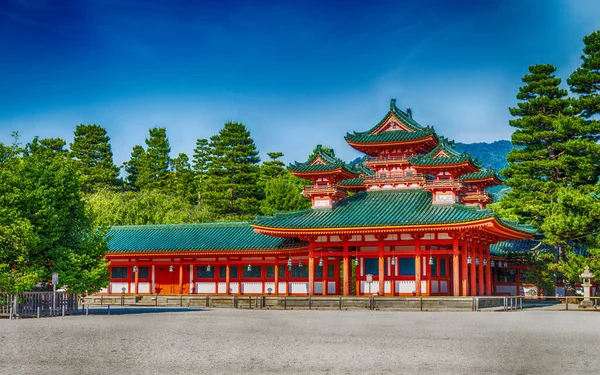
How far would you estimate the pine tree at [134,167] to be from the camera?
345 ft

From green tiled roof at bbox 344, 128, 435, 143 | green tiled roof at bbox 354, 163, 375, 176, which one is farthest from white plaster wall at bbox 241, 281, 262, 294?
green tiled roof at bbox 344, 128, 435, 143

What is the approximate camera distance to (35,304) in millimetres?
32750

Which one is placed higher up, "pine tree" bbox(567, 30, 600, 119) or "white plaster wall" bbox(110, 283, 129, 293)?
"pine tree" bbox(567, 30, 600, 119)

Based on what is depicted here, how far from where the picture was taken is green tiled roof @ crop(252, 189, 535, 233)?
41.9 metres

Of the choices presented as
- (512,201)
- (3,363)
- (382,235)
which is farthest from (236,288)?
(3,363)

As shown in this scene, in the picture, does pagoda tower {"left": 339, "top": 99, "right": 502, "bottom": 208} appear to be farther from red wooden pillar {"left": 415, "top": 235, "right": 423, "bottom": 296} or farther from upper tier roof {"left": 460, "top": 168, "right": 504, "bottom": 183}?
red wooden pillar {"left": 415, "top": 235, "right": 423, "bottom": 296}

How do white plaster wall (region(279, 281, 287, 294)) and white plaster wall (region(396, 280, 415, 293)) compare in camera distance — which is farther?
white plaster wall (region(279, 281, 287, 294))

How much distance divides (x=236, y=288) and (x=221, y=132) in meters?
46.7

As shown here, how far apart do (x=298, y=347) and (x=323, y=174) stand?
98.7 feet

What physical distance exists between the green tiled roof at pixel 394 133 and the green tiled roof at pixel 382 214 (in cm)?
353

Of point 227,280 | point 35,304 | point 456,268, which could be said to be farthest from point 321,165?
point 35,304

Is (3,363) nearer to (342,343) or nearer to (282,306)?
(342,343)

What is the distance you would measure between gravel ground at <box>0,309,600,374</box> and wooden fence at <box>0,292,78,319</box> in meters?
3.16

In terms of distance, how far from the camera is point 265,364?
51.6 feet
